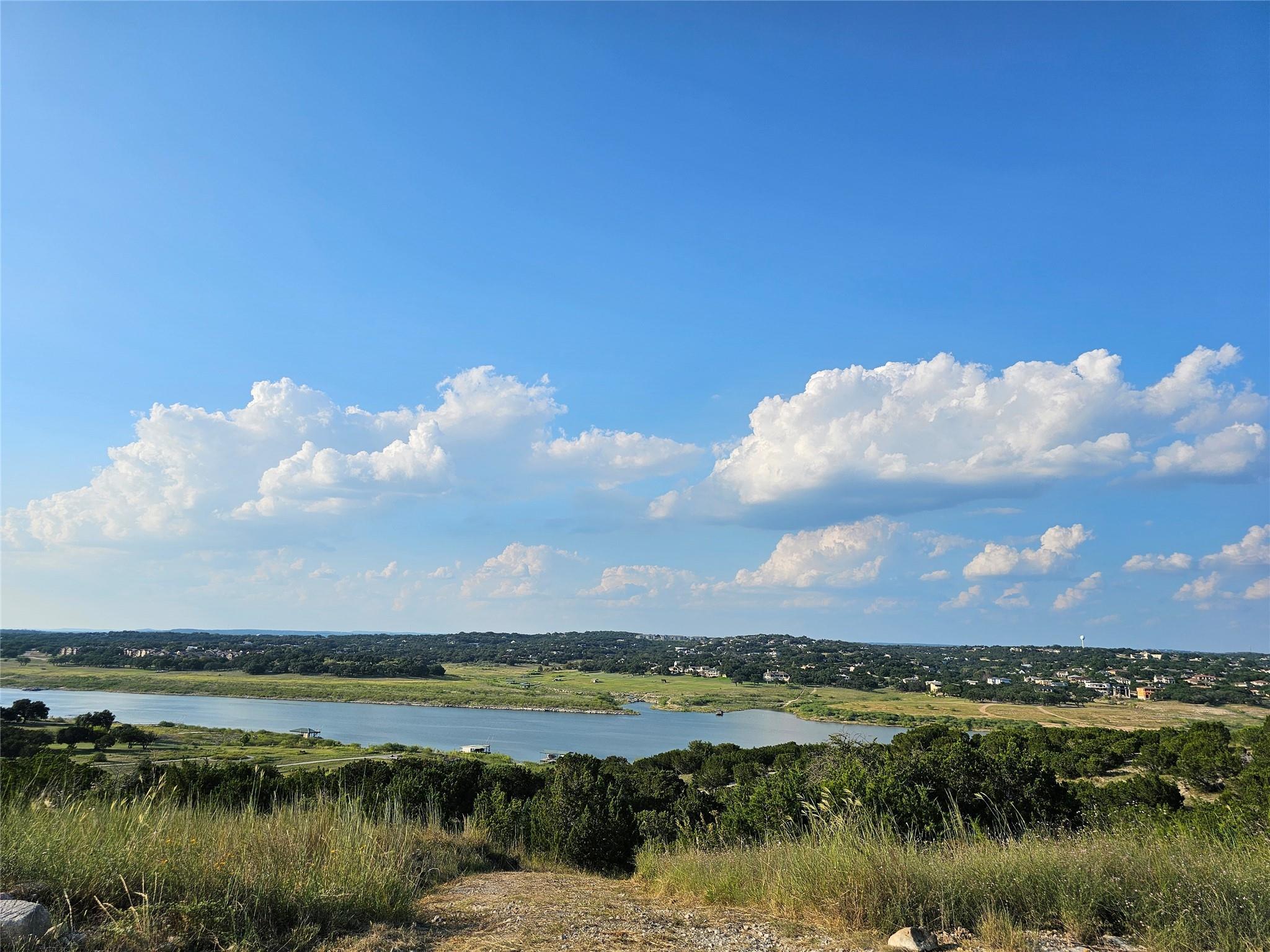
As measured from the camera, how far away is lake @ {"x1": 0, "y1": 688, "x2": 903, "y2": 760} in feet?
211

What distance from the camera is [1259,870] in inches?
216

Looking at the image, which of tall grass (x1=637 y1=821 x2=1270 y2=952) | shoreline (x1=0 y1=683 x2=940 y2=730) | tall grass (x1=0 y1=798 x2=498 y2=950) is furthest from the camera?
shoreline (x1=0 y1=683 x2=940 y2=730)

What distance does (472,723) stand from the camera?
265 ft

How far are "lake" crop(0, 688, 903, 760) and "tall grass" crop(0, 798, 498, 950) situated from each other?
51.0 meters

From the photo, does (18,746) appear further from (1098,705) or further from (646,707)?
(1098,705)

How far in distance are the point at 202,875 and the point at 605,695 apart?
10583 cm

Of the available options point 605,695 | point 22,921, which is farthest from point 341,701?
point 22,921

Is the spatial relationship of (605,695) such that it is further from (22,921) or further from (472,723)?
(22,921)

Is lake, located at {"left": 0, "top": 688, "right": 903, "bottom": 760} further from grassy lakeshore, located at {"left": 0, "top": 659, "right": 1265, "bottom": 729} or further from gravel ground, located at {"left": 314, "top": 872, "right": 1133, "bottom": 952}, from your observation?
gravel ground, located at {"left": 314, "top": 872, "right": 1133, "bottom": 952}

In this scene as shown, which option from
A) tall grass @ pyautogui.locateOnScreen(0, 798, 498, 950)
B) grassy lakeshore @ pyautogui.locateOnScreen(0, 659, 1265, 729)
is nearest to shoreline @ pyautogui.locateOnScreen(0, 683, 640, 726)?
grassy lakeshore @ pyautogui.locateOnScreen(0, 659, 1265, 729)

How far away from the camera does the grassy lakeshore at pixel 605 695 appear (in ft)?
235

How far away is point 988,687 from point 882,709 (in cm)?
2980

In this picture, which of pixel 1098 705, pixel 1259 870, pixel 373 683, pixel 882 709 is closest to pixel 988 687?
pixel 1098 705

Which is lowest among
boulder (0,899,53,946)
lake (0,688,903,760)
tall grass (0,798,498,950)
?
lake (0,688,903,760)
